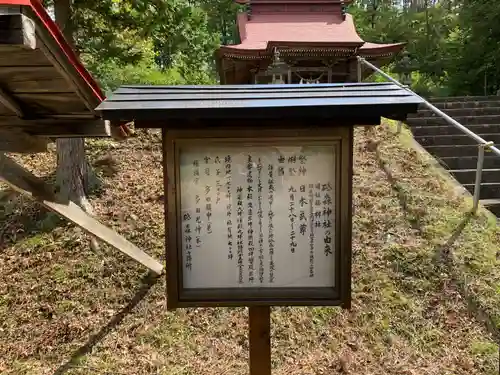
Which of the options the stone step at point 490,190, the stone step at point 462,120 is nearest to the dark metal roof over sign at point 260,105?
the stone step at point 490,190

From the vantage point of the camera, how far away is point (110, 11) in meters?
5.07

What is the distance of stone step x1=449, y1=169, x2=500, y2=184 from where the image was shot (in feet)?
19.8

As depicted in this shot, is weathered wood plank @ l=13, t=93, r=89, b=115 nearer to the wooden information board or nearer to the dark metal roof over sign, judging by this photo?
the wooden information board

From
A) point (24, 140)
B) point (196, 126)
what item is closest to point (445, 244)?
point (196, 126)

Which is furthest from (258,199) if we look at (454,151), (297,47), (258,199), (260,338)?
(297,47)

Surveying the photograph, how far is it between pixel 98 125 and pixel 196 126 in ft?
5.12

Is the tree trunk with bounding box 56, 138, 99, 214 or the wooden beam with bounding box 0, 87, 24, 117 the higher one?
the wooden beam with bounding box 0, 87, 24, 117

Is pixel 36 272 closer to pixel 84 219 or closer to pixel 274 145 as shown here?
pixel 84 219

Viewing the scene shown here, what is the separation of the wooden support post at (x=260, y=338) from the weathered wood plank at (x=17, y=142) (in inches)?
82.2

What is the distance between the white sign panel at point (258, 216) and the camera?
220cm

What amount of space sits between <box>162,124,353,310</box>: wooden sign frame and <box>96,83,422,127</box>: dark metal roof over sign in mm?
137

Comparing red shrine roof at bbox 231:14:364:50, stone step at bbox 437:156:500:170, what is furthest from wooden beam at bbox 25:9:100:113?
red shrine roof at bbox 231:14:364:50

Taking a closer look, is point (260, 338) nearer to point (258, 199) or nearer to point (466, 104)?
point (258, 199)

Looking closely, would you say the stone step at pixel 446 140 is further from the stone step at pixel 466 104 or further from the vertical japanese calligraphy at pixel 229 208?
the vertical japanese calligraphy at pixel 229 208
